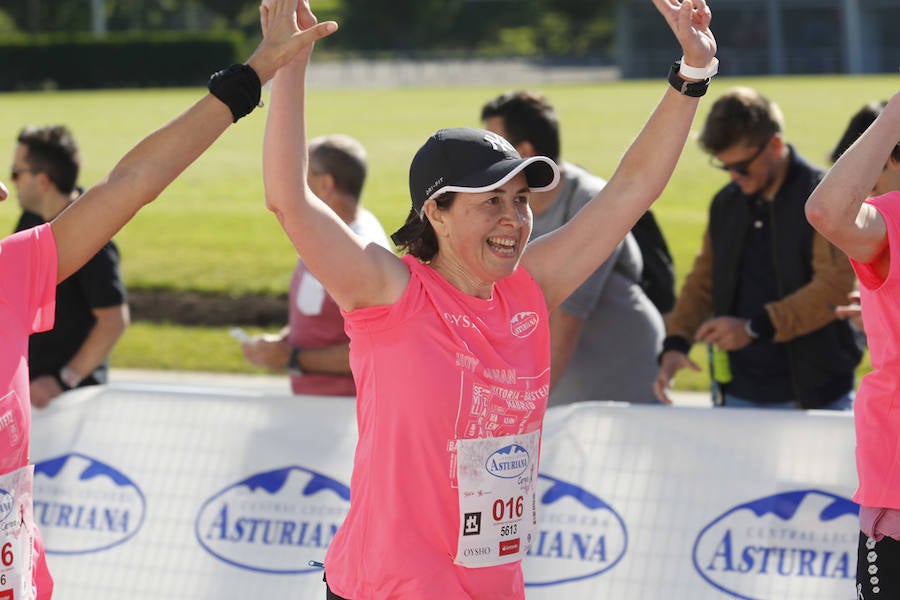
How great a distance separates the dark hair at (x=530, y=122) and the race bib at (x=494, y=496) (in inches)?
96.4

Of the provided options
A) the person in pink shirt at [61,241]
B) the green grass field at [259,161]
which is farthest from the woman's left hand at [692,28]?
the green grass field at [259,161]

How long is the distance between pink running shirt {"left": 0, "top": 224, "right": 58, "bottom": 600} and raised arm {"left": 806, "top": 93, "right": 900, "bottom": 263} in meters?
1.81

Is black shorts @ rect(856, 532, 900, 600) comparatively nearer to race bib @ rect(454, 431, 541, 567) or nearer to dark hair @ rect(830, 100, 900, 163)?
race bib @ rect(454, 431, 541, 567)

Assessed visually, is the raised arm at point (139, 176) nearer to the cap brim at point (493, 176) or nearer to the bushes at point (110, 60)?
the cap brim at point (493, 176)

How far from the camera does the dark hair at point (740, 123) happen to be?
17.5ft

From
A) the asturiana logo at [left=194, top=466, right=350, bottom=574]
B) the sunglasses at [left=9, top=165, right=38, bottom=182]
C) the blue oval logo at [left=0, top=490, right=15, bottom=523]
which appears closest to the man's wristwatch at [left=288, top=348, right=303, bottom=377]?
the asturiana logo at [left=194, top=466, right=350, bottom=574]

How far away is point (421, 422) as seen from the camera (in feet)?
9.74

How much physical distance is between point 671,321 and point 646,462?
95 cm

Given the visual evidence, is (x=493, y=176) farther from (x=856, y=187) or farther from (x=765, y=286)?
(x=765, y=286)

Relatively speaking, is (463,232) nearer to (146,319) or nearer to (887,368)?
(887,368)

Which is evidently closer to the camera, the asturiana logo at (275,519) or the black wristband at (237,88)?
Result: the black wristband at (237,88)

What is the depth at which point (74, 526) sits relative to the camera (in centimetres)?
535

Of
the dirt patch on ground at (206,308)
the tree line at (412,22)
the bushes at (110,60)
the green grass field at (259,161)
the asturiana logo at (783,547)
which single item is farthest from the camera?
the tree line at (412,22)

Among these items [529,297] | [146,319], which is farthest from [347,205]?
[146,319]
